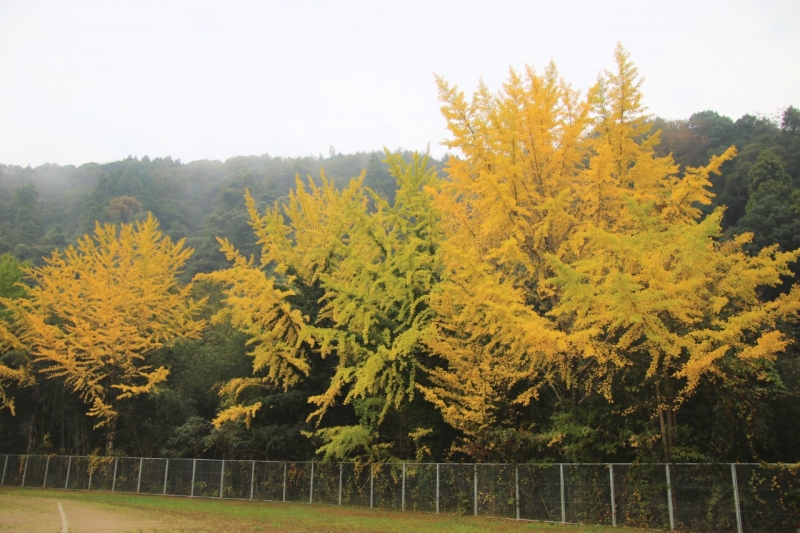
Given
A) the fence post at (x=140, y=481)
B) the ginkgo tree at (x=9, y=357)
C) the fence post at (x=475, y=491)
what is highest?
the ginkgo tree at (x=9, y=357)

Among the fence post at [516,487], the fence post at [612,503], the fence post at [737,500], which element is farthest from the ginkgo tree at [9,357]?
the fence post at [737,500]

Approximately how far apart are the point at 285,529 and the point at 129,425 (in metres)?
18.9

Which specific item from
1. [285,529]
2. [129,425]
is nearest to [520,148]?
[285,529]

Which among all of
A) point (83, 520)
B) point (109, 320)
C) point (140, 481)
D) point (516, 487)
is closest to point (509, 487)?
point (516, 487)

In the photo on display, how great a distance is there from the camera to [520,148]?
55.2ft

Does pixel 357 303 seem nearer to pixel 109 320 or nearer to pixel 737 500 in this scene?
Answer: pixel 737 500

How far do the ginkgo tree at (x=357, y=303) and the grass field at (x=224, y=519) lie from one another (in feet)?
8.53

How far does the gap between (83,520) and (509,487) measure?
11.2 meters

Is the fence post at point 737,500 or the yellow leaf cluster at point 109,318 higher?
the yellow leaf cluster at point 109,318

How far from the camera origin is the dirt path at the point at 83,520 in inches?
545

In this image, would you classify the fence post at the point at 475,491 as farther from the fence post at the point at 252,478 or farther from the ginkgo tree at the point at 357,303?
the fence post at the point at 252,478

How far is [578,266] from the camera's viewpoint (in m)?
14.0

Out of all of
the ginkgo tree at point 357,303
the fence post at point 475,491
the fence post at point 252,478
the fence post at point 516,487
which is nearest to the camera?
the fence post at point 516,487

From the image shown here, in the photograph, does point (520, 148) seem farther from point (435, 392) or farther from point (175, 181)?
point (175, 181)
